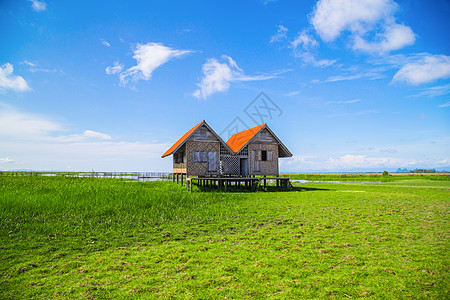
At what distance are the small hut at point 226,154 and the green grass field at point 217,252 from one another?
1093 centimetres

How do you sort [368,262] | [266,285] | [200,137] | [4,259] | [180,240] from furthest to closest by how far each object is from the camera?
[200,137] < [180,240] < [4,259] < [368,262] < [266,285]

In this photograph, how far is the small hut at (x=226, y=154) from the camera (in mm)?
22609

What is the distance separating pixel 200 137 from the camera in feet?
74.6

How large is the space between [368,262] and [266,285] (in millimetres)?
2555

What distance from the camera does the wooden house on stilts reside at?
2261 centimetres

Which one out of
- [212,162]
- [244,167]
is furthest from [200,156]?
[244,167]

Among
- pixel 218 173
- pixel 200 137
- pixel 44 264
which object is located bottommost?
pixel 44 264

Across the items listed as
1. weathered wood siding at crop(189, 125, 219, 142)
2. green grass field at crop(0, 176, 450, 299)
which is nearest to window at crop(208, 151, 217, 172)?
weathered wood siding at crop(189, 125, 219, 142)

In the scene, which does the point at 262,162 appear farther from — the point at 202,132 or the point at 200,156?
the point at 202,132

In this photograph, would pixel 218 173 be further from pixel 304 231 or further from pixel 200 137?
pixel 304 231

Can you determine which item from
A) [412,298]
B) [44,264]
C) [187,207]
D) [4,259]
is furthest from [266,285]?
[187,207]

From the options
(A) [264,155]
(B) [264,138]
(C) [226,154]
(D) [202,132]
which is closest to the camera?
(D) [202,132]

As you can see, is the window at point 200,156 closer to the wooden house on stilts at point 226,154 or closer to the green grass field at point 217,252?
the wooden house on stilts at point 226,154

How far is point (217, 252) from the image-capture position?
6.47 m
